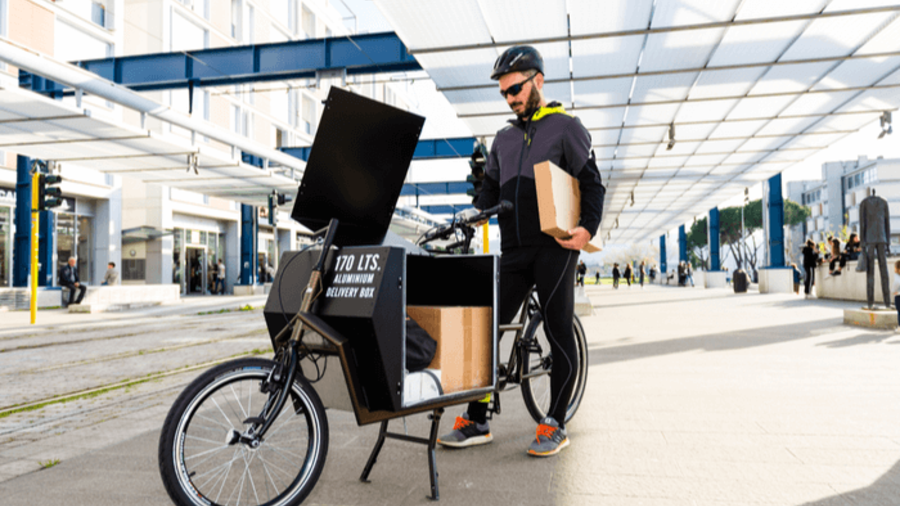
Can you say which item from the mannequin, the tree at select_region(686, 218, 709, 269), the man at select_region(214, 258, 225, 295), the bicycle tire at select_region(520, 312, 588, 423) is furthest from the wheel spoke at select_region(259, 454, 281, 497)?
the tree at select_region(686, 218, 709, 269)

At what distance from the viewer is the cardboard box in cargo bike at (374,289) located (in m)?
2.51

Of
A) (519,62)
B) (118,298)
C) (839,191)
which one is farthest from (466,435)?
(839,191)

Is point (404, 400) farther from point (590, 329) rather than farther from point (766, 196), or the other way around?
point (766, 196)

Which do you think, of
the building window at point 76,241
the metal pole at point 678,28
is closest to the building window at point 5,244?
the building window at point 76,241

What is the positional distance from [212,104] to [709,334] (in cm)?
2847

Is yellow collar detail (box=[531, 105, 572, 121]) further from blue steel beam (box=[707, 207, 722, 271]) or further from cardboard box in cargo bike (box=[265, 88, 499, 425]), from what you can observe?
blue steel beam (box=[707, 207, 722, 271])

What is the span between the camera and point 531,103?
3.46 m

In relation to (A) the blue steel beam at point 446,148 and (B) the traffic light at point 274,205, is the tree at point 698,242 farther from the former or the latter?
(B) the traffic light at point 274,205

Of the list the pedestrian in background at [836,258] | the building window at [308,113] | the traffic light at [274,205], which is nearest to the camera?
the pedestrian in background at [836,258]

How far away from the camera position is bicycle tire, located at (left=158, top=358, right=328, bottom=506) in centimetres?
221

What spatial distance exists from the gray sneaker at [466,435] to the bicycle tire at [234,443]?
41.9 inches

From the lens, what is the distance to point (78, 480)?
10.1ft

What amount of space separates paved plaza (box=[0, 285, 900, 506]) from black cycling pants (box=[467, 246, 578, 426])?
32 cm

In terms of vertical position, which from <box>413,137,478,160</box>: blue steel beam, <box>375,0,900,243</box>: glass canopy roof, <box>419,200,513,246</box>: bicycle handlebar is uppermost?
<box>413,137,478,160</box>: blue steel beam
